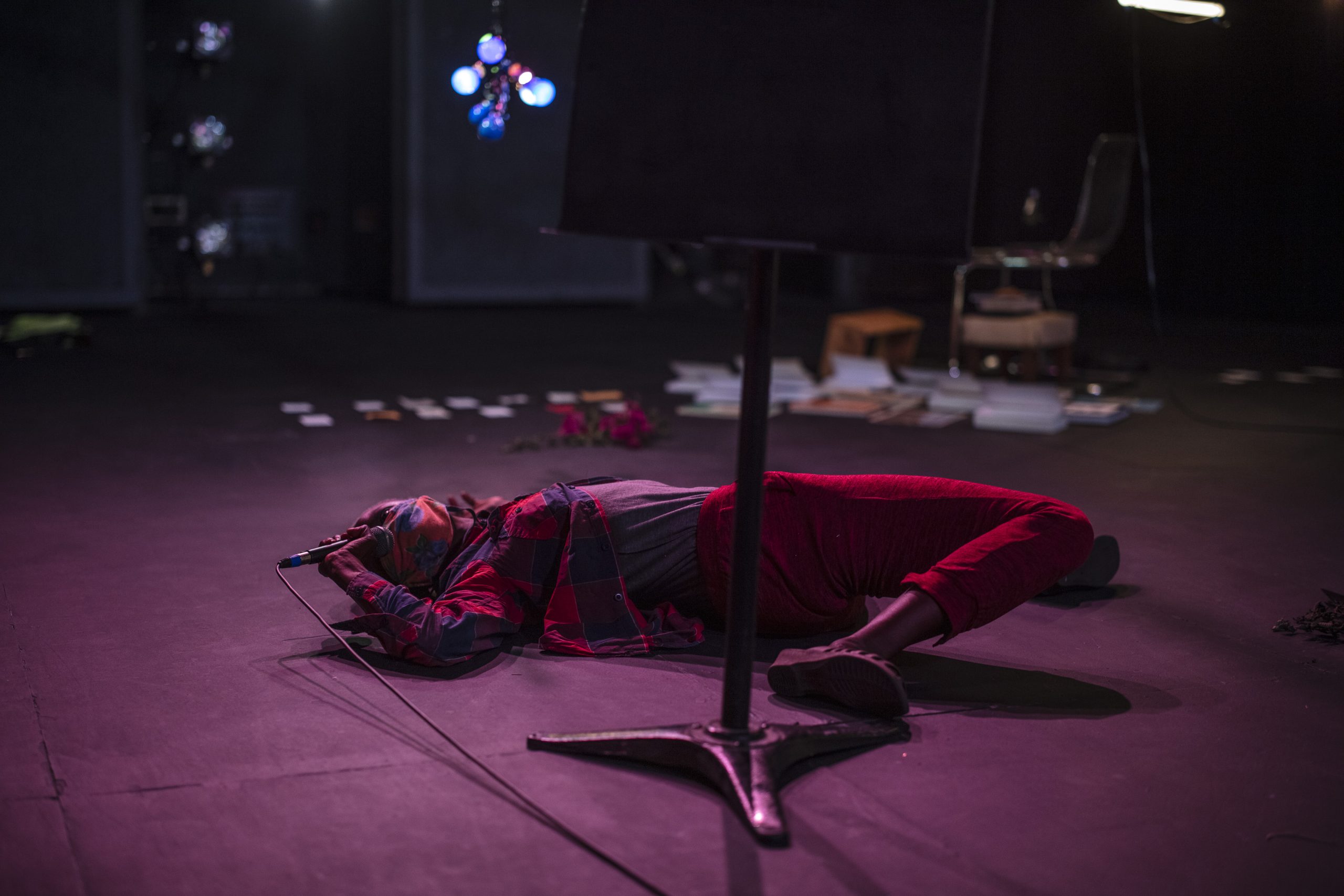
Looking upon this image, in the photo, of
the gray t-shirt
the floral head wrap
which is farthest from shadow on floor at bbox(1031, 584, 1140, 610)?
the floral head wrap

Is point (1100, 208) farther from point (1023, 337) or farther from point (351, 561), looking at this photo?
point (351, 561)

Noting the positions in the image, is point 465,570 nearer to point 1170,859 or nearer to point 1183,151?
point 1170,859

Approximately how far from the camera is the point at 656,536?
248 centimetres

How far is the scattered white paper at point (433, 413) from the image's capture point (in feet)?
18.0

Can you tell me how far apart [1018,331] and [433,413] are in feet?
10.4

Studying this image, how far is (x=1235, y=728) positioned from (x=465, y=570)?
150 cm

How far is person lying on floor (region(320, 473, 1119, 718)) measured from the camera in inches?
87.5

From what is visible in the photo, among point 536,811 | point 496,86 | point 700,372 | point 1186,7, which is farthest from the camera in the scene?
point 700,372

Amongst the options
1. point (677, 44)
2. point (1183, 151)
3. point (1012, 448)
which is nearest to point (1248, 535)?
point (1012, 448)

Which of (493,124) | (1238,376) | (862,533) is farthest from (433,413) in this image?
(1238,376)

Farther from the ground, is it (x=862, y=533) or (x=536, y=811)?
(x=862, y=533)

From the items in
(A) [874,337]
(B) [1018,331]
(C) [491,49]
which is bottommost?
(A) [874,337]

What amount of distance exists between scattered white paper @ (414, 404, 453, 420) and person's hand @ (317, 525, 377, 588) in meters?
2.99

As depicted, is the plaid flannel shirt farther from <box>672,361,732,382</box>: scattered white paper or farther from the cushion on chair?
the cushion on chair
